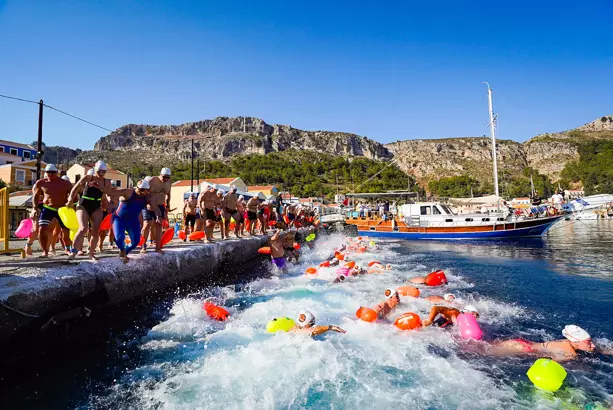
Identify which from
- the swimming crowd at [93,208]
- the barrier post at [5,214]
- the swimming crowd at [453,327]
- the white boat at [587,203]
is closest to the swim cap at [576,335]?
the swimming crowd at [453,327]

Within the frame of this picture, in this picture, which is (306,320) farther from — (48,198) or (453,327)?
(48,198)

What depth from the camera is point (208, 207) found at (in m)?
10.2

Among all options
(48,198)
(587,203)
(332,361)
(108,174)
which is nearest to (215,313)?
(332,361)

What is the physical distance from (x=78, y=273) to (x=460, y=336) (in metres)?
6.26

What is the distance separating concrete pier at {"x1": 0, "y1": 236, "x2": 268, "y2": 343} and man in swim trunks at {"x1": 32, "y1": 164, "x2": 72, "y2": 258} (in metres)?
0.61

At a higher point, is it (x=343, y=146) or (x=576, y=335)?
(x=343, y=146)

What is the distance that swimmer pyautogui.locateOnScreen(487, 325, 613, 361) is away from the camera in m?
5.14

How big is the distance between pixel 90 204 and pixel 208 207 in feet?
14.4

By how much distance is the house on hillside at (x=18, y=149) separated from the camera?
52075mm

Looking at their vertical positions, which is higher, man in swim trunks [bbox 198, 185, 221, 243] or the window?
the window

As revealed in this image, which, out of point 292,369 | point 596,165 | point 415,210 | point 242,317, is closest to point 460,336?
point 292,369

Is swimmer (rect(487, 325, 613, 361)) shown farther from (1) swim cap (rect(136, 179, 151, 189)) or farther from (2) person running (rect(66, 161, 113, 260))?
(2) person running (rect(66, 161, 113, 260))

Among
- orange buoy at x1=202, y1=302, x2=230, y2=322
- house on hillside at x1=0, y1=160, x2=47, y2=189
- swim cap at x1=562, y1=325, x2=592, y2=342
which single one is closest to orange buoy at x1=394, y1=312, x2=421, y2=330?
swim cap at x1=562, y1=325, x2=592, y2=342

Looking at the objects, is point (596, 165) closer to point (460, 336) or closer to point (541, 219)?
point (541, 219)
